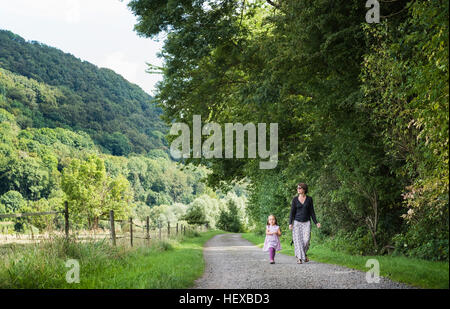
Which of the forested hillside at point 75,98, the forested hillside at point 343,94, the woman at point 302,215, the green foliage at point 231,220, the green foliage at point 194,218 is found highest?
the forested hillside at point 75,98

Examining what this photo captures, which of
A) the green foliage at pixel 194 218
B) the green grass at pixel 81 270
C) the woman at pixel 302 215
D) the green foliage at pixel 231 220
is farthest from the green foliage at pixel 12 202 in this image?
the woman at pixel 302 215

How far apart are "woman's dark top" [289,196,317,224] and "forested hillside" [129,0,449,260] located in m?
2.10

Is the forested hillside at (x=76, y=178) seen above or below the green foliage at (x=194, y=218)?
above

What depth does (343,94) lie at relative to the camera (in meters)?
11.7

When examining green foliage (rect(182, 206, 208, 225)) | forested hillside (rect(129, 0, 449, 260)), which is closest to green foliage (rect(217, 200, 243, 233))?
green foliage (rect(182, 206, 208, 225))

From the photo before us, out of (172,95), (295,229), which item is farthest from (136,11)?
(295,229)

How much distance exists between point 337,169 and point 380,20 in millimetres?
5248

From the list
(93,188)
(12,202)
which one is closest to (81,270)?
(93,188)

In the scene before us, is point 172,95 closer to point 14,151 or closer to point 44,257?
point 44,257

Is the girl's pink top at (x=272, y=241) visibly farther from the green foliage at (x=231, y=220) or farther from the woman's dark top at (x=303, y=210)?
the green foliage at (x=231, y=220)

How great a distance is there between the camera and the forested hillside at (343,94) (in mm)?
7016

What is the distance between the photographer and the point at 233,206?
246 feet

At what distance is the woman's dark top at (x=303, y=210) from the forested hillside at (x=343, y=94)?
210 cm
